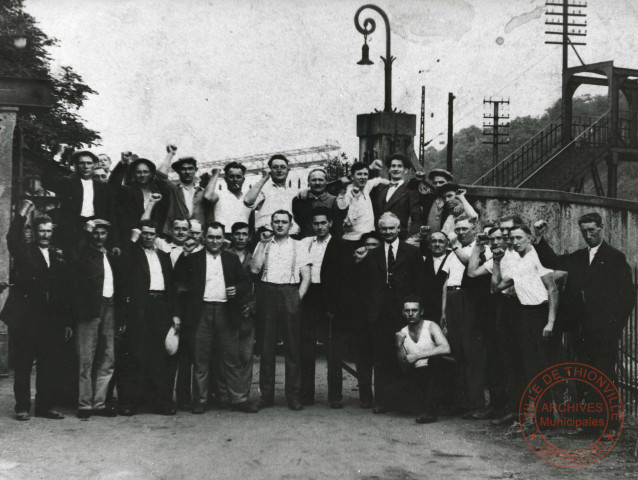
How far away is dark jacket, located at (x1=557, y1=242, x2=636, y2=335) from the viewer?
7014 mm

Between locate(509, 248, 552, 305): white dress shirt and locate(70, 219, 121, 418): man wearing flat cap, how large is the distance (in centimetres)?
395

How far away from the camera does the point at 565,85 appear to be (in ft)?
60.7

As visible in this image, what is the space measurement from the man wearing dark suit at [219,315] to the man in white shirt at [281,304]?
213 millimetres

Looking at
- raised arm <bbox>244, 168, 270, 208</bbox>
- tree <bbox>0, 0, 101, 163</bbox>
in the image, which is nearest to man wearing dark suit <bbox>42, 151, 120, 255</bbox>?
raised arm <bbox>244, 168, 270, 208</bbox>

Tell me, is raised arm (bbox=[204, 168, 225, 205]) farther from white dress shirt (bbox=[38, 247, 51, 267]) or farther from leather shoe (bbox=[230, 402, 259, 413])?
leather shoe (bbox=[230, 402, 259, 413])

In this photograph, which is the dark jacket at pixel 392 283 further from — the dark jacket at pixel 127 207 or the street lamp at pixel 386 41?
the street lamp at pixel 386 41

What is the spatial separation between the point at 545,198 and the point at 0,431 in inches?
312

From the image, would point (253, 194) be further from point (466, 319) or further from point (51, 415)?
point (51, 415)

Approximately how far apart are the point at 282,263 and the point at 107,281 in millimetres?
1809

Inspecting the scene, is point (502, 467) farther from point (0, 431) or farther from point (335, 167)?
point (335, 167)

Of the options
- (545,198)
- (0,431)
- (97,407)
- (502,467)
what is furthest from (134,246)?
(545,198)

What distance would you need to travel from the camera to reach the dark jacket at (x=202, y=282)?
798 centimetres

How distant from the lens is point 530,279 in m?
7.36

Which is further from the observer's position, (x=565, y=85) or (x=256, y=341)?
(x=565, y=85)
